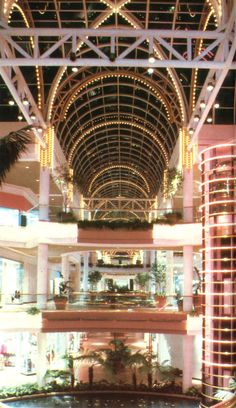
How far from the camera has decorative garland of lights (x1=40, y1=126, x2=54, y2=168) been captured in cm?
2903

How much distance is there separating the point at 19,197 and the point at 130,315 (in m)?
11.4

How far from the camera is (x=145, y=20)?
25875 millimetres

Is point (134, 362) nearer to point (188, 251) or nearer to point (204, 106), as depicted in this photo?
point (188, 251)

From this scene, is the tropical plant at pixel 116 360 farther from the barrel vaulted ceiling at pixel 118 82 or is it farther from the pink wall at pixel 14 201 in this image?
the barrel vaulted ceiling at pixel 118 82

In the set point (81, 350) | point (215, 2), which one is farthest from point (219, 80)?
point (81, 350)

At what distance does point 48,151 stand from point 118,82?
26.0 feet

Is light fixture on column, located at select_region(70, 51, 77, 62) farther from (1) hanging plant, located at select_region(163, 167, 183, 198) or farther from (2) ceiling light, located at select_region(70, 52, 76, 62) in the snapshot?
(1) hanging plant, located at select_region(163, 167, 183, 198)

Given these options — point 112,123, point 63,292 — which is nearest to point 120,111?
point 112,123

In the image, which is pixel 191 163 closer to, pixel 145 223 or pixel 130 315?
pixel 145 223

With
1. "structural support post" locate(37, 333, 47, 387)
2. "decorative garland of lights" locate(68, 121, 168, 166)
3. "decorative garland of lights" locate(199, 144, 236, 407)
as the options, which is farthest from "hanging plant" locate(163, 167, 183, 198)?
"structural support post" locate(37, 333, 47, 387)

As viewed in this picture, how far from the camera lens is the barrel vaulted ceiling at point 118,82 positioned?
2509 centimetres

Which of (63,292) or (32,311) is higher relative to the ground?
(63,292)

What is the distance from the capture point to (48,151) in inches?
1158

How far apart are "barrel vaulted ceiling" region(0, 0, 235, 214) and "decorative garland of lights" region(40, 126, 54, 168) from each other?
2.09ft
